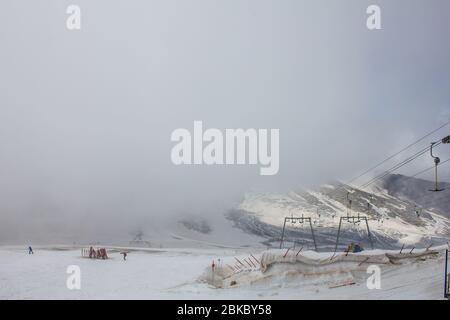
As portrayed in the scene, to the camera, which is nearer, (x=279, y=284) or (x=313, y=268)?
(x=279, y=284)

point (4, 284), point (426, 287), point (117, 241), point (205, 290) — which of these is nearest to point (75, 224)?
point (117, 241)

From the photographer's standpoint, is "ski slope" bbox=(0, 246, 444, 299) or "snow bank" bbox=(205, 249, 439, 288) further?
"snow bank" bbox=(205, 249, 439, 288)

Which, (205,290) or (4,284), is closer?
(205,290)

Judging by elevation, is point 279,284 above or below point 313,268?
below

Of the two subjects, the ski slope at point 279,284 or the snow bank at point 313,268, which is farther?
the snow bank at point 313,268

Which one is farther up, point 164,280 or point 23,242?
point 164,280

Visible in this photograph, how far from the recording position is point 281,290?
117 ft
